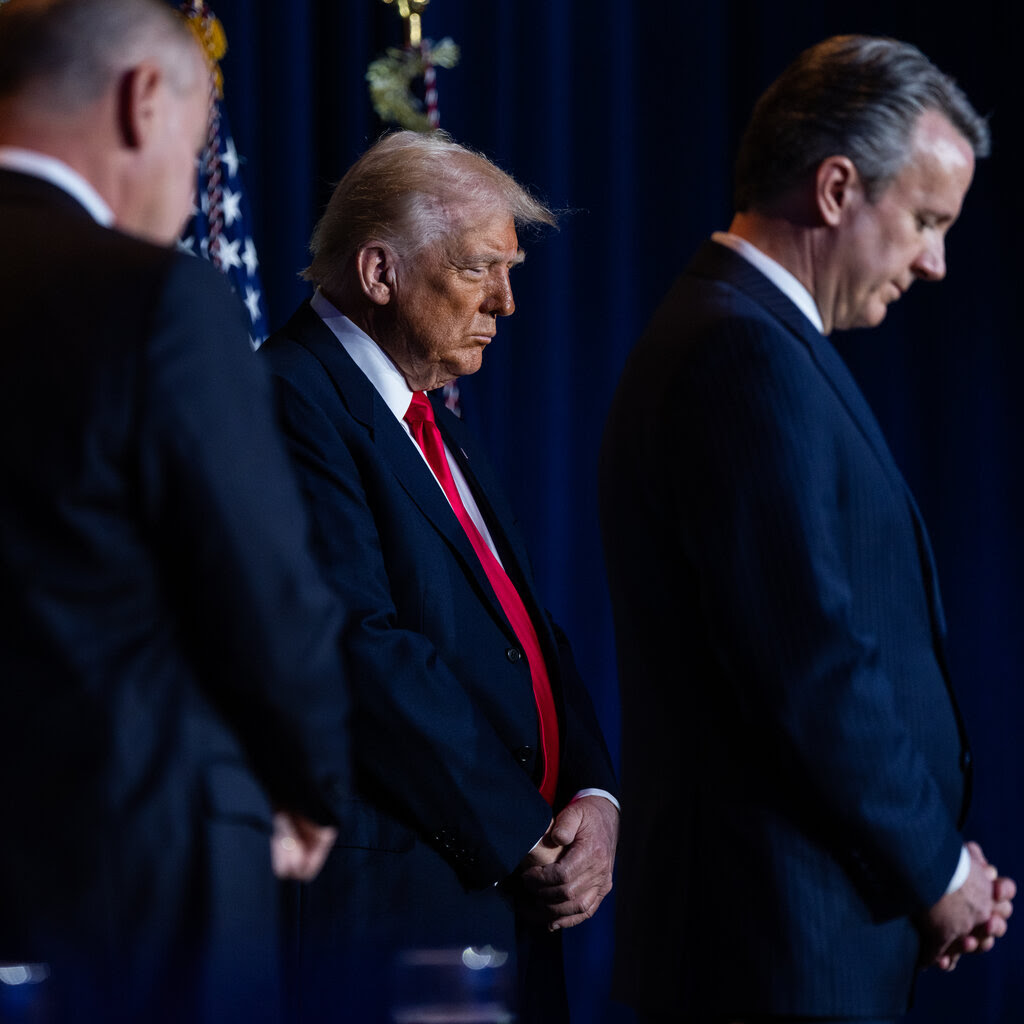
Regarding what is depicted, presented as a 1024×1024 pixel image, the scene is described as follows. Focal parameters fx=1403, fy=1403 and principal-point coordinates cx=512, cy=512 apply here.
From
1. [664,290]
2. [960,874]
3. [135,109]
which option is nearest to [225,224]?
[664,290]

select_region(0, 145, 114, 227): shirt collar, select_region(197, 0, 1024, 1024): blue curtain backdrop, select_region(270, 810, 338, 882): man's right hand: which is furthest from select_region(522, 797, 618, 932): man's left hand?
select_region(197, 0, 1024, 1024): blue curtain backdrop

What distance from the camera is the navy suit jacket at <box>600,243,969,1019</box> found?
1427mm

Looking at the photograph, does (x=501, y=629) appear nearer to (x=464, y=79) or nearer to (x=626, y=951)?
(x=626, y=951)

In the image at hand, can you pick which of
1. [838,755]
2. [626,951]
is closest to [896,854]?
[838,755]

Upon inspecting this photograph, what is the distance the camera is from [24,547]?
43.9 inches

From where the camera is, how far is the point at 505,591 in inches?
87.0

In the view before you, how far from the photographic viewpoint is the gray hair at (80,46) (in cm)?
126

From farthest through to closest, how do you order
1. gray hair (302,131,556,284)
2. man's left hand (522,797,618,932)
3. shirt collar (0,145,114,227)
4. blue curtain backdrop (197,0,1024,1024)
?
blue curtain backdrop (197,0,1024,1024)
gray hair (302,131,556,284)
man's left hand (522,797,618,932)
shirt collar (0,145,114,227)

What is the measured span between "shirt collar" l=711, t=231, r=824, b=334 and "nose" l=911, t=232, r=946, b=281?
142 millimetres

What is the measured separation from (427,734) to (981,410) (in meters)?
2.90

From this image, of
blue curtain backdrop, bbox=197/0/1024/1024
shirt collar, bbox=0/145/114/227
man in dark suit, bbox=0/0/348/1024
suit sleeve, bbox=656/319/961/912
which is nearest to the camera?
man in dark suit, bbox=0/0/348/1024

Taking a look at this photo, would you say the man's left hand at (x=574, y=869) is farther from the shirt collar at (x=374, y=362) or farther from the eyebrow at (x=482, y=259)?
the eyebrow at (x=482, y=259)

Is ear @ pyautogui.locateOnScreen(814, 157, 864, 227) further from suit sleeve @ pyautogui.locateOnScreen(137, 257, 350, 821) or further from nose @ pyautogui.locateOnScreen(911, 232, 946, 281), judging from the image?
suit sleeve @ pyautogui.locateOnScreen(137, 257, 350, 821)

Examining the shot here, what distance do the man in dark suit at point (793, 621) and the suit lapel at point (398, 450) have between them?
49 cm
